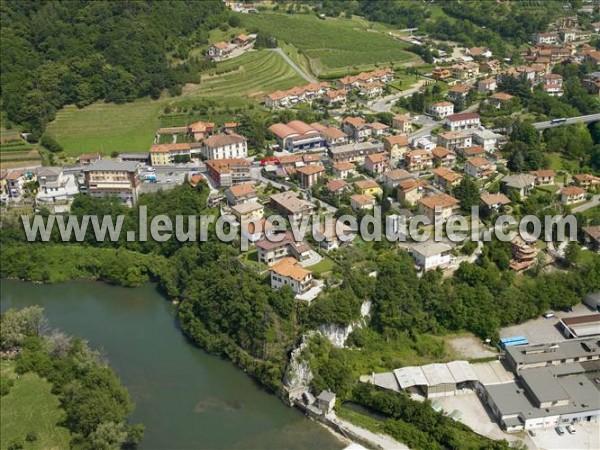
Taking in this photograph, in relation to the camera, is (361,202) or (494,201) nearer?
(494,201)

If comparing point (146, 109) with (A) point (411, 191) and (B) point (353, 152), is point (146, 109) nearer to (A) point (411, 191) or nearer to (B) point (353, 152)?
(B) point (353, 152)

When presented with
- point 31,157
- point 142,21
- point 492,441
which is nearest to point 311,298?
point 492,441


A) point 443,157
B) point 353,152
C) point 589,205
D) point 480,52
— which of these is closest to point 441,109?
point 443,157

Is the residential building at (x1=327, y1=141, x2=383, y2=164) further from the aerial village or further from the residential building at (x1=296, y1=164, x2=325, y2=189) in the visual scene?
the residential building at (x1=296, y1=164, x2=325, y2=189)

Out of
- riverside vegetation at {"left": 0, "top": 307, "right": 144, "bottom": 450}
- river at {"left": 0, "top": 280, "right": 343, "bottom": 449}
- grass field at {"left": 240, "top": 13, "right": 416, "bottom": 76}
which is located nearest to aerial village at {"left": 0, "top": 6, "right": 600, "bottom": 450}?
river at {"left": 0, "top": 280, "right": 343, "bottom": 449}

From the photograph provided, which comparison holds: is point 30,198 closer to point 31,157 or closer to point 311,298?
point 31,157
